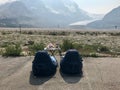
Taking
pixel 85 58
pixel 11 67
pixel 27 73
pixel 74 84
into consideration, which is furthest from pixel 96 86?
pixel 85 58

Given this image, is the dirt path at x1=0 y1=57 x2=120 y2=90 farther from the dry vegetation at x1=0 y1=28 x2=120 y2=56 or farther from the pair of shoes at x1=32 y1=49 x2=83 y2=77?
the dry vegetation at x1=0 y1=28 x2=120 y2=56

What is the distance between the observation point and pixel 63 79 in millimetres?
17156

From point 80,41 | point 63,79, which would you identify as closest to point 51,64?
point 63,79

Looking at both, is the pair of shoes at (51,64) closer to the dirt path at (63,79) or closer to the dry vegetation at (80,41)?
the dirt path at (63,79)

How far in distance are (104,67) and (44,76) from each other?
4.38m

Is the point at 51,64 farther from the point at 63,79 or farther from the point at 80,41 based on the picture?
the point at 80,41

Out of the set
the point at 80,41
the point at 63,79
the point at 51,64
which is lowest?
the point at 80,41

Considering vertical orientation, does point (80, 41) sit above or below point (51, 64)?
below

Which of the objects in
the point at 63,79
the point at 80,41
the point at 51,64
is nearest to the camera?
the point at 63,79

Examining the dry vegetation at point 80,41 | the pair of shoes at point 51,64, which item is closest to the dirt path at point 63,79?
the pair of shoes at point 51,64

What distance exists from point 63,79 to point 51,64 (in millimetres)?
1192

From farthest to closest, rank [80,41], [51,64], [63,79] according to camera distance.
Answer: [80,41] → [51,64] → [63,79]

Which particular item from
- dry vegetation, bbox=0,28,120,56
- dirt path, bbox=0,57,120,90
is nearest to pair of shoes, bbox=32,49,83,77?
dirt path, bbox=0,57,120,90

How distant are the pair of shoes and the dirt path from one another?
41 cm
